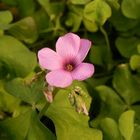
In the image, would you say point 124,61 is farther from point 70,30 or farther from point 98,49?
point 70,30

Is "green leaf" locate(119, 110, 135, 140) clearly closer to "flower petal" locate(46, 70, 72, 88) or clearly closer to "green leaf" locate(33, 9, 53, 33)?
"flower petal" locate(46, 70, 72, 88)

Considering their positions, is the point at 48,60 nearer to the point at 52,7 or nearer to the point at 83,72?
the point at 83,72

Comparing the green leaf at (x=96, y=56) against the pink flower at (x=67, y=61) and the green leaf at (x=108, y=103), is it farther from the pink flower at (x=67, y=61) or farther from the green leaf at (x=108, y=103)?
the pink flower at (x=67, y=61)

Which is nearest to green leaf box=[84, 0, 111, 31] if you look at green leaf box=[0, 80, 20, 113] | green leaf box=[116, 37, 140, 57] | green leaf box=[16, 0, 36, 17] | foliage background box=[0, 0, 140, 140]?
foliage background box=[0, 0, 140, 140]

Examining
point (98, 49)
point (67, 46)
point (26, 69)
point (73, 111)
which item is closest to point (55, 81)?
point (67, 46)

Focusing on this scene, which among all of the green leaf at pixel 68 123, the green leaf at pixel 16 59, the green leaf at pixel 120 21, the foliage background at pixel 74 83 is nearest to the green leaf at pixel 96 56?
the foliage background at pixel 74 83

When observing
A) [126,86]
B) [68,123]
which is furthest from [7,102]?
[126,86]
